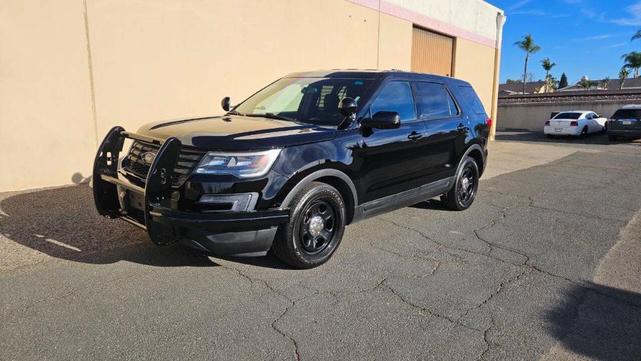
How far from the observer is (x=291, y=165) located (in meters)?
3.76

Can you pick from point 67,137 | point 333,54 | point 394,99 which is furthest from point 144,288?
point 333,54

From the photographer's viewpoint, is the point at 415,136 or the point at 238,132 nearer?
the point at 238,132

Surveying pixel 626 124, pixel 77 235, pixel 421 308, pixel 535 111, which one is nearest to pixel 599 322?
pixel 421 308

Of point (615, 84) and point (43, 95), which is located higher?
point (615, 84)

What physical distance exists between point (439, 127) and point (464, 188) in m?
1.29

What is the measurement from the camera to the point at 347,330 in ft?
10.2

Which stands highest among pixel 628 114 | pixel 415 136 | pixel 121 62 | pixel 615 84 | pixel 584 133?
pixel 615 84

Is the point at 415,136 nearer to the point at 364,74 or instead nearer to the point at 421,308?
the point at 364,74

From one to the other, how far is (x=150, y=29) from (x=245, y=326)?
6023mm

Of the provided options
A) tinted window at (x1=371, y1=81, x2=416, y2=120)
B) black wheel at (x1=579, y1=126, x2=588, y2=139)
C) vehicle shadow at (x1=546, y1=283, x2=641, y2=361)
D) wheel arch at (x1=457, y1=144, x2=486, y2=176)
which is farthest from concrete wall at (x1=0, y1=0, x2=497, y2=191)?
black wheel at (x1=579, y1=126, x2=588, y2=139)

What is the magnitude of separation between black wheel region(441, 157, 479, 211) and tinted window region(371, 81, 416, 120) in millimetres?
1425

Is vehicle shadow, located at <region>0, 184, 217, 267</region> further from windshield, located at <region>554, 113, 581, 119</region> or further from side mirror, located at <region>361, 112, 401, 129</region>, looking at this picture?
windshield, located at <region>554, 113, 581, 119</region>

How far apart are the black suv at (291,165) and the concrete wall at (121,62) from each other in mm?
2623

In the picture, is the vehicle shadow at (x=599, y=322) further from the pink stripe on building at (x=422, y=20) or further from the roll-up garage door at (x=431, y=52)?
→ the roll-up garage door at (x=431, y=52)
